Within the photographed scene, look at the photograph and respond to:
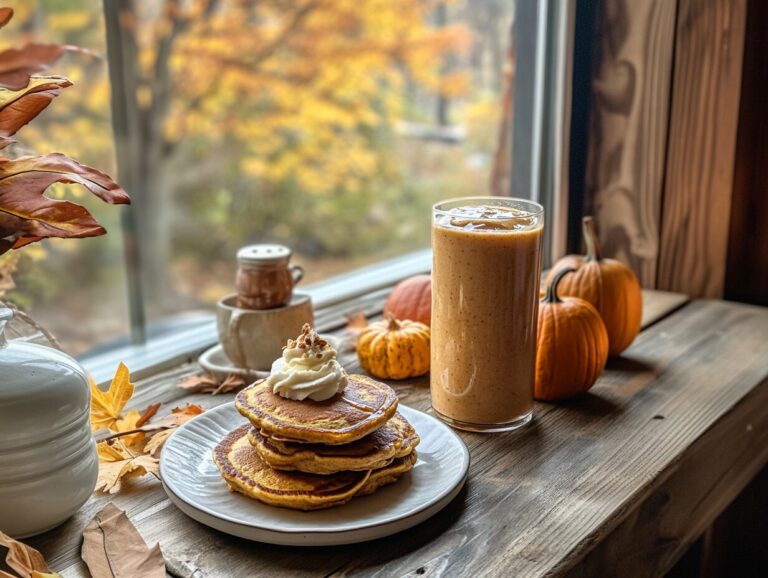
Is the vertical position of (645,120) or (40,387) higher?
(645,120)

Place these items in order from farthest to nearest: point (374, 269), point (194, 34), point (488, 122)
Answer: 1. point (488, 122)
2. point (194, 34)
3. point (374, 269)

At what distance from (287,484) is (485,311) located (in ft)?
0.99

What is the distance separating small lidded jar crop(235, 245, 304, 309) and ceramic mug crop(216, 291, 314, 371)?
1 centimetres

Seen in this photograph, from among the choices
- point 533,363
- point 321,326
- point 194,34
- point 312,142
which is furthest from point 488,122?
point 533,363

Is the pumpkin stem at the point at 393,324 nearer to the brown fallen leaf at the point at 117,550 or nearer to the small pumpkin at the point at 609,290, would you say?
the small pumpkin at the point at 609,290

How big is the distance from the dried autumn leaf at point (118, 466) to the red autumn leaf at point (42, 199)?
268 mm

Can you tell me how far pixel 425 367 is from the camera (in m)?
1.15

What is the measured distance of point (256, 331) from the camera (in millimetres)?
1071

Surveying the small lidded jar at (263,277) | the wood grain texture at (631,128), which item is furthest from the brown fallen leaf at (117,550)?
the wood grain texture at (631,128)

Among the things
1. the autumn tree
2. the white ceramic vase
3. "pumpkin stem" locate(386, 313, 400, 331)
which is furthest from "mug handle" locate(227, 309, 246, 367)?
the autumn tree

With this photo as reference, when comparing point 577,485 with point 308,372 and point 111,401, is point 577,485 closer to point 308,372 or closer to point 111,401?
point 308,372

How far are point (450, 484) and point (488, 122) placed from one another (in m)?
4.60

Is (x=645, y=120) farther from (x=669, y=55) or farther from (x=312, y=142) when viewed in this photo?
(x=312, y=142)

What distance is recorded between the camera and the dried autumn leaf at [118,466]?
0.85 meters
